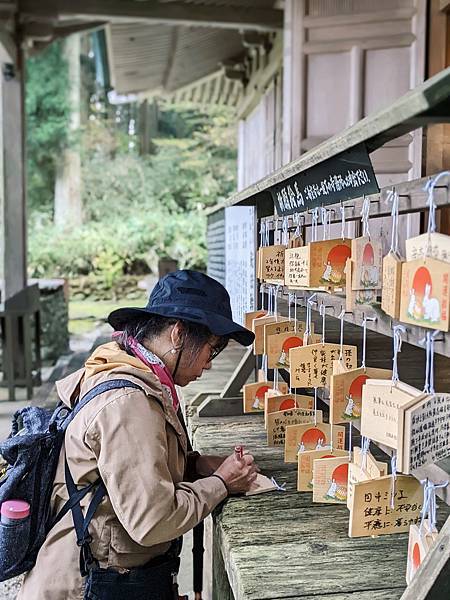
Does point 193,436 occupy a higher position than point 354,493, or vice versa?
point 354,493

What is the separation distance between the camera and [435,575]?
894mm

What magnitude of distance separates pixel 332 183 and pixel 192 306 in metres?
0.42

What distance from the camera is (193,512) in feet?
4.95

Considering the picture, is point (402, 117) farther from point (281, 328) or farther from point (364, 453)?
point (281, 328)

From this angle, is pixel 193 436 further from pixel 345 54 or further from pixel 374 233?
pixel 345 54

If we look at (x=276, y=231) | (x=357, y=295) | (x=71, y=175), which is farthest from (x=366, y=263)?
(x=71, y=175)

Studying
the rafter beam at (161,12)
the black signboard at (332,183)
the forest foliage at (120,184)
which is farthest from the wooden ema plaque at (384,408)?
the forest foliage at (120,184)

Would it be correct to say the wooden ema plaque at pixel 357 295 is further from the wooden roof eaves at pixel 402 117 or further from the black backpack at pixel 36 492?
the black backpack at pixel 36 492

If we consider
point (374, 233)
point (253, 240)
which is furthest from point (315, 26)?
point (374, 233)

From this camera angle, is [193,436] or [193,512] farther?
[193,436]

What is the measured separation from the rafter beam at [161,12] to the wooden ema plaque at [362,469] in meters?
5.43

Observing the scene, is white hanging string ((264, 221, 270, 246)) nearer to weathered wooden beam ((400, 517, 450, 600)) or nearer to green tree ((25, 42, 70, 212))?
weathered wooden beam ((400, 517, 450, 600))

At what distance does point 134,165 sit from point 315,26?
1558cm

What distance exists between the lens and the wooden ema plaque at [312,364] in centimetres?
163
